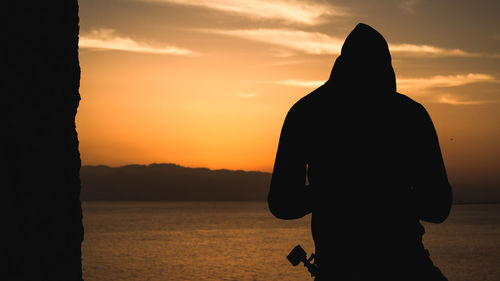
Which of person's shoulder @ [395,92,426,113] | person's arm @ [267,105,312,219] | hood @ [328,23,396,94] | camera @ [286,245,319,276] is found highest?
hood @ [328,23,396,94]

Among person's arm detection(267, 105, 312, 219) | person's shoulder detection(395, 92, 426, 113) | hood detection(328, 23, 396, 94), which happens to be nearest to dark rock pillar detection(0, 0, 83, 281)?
person's arm detection(267, 105, 312, 219)

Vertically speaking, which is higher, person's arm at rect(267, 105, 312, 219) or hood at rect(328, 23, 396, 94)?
hood at rect(328, 23, 396, 94)

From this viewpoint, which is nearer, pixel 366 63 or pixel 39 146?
pixel 366 63

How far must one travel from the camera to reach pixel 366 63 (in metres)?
2.62

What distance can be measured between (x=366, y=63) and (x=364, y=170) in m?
0.47

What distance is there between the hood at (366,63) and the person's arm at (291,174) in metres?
0.30

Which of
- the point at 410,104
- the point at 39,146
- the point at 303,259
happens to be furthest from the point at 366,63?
the point at 39,146

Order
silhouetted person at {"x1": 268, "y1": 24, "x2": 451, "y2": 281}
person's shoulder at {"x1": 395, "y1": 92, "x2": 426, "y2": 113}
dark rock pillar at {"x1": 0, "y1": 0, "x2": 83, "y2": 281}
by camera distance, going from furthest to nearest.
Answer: dark rock pillar at {"x1": 0, "y1": 0, "x2": 83, "y2": 281} → person's shoulder at {"x1": 395, "y1": 92, "x2": 426, "y2": 113} → silhouetted person at {"x1": 268, "y1": 24, "x2": 451, "y2": 281}

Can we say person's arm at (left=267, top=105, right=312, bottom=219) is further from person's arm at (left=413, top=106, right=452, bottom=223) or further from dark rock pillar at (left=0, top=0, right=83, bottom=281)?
dark rock pillar at (left=0, top=0, right=83, bottom=281)

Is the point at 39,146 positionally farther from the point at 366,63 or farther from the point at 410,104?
the point at 410,104

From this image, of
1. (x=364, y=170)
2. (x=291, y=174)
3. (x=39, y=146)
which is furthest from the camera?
(x=39, y=146)

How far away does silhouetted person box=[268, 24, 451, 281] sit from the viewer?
8.23 feet

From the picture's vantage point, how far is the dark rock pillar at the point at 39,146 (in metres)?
3.12

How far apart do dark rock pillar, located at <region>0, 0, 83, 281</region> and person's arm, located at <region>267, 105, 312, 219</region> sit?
1352 mm
